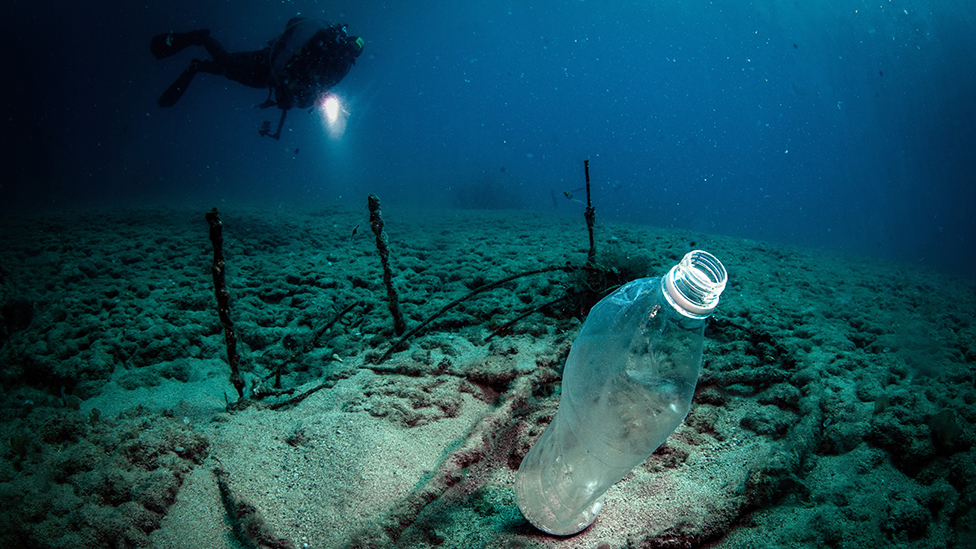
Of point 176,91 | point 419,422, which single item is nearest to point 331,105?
point 176,91

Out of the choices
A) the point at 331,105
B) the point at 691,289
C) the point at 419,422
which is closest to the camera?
the point at 691,289

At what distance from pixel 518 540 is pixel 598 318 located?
0.95 metres

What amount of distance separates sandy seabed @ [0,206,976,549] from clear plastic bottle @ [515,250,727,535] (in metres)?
0.28

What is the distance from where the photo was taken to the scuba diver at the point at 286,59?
37.3ft

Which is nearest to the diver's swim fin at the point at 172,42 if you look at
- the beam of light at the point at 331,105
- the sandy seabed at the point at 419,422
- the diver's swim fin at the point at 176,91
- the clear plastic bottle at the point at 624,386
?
the diver's swim fin at the point at 176,91

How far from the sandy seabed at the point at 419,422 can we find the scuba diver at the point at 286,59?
894 centimetres

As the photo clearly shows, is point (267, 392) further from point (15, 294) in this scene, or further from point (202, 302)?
point (15, 294)

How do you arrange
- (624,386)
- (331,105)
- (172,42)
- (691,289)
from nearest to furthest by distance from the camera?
(691,289) → (624,386) → (172,42) → (331,105)

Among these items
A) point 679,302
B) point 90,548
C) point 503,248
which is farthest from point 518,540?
point 503,248

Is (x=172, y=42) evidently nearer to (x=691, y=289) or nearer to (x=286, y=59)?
(x=286, y=59)

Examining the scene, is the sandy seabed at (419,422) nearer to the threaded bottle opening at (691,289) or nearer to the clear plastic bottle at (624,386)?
the clear plastic bottle at (624,386)

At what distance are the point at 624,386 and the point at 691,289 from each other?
1.46 ft

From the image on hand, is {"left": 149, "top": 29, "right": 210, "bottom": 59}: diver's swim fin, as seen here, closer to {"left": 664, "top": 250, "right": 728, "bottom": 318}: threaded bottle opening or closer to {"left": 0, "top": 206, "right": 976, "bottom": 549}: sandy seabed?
{"left": 0, "top": 206, "right": 976, "bottom": 549}: sandy seabed

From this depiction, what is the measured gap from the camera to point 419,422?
2238mm
